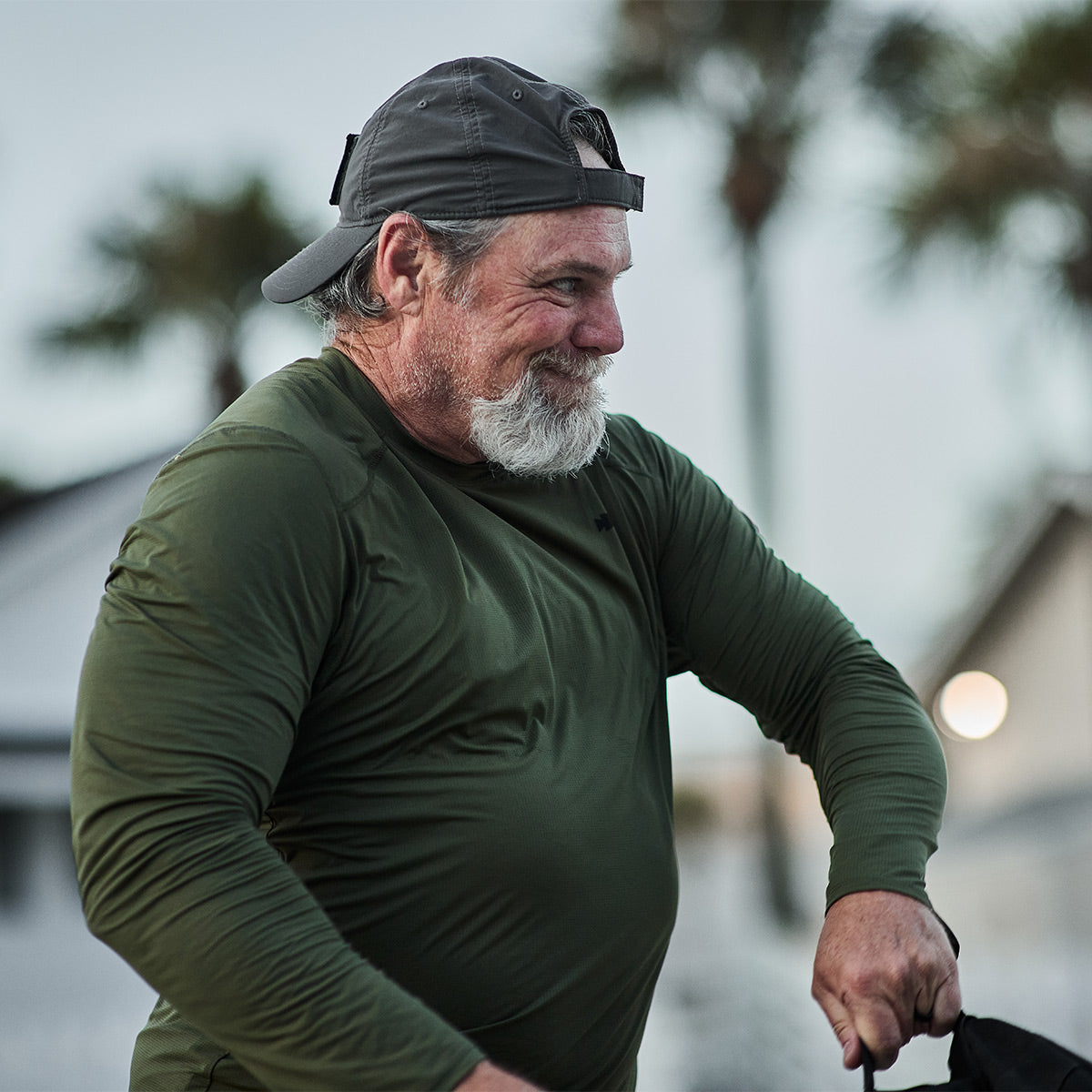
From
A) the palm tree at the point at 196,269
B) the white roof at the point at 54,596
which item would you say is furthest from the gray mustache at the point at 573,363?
the palm tree at the point at 196,269

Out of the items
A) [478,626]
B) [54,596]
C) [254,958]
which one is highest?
[54,596]

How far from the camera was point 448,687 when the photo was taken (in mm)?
1680

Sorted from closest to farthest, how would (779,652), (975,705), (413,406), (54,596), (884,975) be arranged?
1. (884,975)
2. (413,406)
3. (779,652)
4. (975,705)
5. (54,596)

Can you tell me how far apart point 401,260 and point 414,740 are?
0.62m

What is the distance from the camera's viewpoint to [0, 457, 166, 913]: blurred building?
10.3 m

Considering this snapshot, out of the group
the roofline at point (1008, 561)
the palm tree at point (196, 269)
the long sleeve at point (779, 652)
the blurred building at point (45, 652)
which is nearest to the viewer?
the long sleeve at point (779, 652)

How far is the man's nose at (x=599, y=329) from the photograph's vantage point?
189cm

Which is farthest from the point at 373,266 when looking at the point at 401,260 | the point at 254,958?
the point at 254,958

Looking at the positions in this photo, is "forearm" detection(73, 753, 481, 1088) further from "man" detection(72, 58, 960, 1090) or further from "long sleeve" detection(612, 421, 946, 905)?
"long sleeve" detection(612, 421, 946, 905)

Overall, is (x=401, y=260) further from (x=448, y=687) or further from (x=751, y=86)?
(x=751, y=86)

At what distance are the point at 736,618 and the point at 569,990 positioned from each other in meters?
0.59

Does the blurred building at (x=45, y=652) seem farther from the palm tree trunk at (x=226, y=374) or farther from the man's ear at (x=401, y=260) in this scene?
the palm tree trunk at (x=226, y=374)

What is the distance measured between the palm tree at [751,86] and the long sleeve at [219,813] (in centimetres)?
1884

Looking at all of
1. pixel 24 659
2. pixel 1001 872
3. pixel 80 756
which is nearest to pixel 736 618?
pixel 80 756
